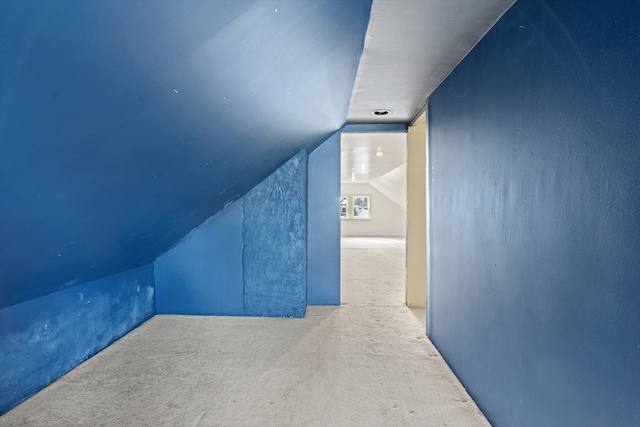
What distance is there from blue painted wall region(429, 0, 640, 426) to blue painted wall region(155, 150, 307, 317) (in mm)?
1603

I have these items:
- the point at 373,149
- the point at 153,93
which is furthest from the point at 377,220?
the point at 153,93

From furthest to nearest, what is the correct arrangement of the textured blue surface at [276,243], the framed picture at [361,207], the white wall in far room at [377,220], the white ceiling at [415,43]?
the framed picture at [361,207] → the white wall in far room at [377,220] → the textured blue surface at [276,243] → the white ceiling at [415,43]

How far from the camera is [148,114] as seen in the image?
1.11 metres

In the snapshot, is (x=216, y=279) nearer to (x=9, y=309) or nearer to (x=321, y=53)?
(x=9, y=309)

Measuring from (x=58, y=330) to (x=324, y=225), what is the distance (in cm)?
231

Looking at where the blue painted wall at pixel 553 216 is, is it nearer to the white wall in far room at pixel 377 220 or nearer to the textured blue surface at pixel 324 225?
the textured blue surface at pixel 324 225

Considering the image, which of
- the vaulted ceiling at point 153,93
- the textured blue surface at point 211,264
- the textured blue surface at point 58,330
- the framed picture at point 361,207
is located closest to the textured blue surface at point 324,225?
the textured blue surface at point 211,264

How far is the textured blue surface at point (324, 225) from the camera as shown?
363 cm

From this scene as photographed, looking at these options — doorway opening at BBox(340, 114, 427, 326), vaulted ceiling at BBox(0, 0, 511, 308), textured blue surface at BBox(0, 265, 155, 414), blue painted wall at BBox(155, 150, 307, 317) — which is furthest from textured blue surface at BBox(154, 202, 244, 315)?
doorway opening at BBox(340, 114, 427, 326)

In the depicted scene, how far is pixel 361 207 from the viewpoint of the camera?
12.7 m

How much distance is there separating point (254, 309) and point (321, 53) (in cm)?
240

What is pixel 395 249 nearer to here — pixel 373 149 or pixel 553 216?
pixel 373 149

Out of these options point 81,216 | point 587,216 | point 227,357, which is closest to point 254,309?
point 227,357

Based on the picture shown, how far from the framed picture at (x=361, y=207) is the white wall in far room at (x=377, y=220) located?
5.7 inches
